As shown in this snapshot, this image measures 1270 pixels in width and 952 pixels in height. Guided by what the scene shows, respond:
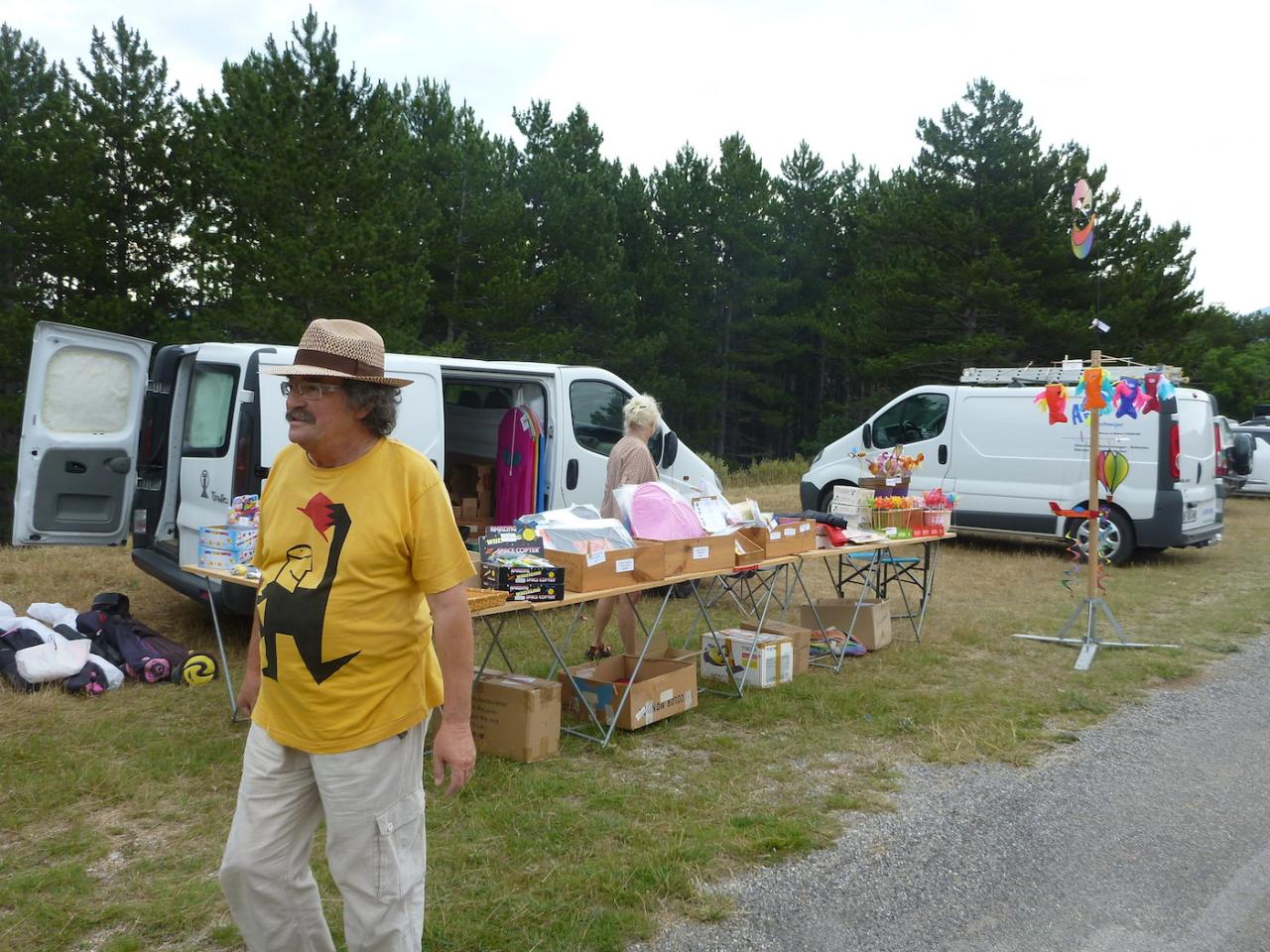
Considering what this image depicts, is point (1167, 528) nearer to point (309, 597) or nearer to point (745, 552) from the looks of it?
point (745, 552)

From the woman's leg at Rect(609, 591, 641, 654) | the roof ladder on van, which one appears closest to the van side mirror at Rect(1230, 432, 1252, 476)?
the roof ladder on van

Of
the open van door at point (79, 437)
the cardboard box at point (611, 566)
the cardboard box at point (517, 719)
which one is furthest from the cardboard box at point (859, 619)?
the open van door at point (79, 437)

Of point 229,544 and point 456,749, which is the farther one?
point 229,544

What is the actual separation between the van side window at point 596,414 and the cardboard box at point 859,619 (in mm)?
1953

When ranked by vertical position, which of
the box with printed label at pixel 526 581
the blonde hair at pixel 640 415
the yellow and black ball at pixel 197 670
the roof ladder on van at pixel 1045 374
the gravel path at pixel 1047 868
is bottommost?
the gravel path at pixel 1047 868

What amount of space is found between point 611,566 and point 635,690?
599mm

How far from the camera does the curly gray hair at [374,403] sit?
2230mm

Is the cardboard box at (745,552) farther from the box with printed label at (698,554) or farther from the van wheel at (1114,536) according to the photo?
the van wheel at (1114,536)

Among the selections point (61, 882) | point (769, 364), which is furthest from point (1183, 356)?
point (61, 882)

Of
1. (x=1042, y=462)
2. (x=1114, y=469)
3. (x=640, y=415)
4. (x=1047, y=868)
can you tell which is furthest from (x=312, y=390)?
(x=1042, y=462)

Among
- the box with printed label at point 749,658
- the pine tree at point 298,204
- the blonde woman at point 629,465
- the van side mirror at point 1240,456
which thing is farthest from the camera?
the pine tree at point 298,204

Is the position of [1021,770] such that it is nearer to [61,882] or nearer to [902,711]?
[902,711]

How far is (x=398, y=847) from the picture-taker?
2154mm

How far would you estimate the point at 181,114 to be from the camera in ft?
61.6
